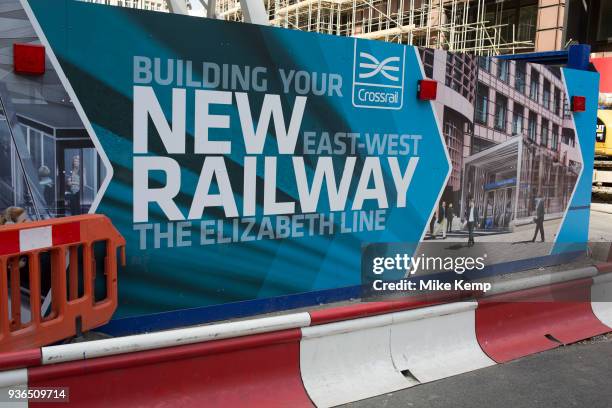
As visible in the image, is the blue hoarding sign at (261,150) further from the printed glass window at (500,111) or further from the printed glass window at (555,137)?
the printed glass window at (555,137)

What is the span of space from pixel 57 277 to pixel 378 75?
3.12 meters

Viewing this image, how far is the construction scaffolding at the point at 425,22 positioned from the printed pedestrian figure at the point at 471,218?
21.3 m

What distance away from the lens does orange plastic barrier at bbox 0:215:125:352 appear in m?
3.35

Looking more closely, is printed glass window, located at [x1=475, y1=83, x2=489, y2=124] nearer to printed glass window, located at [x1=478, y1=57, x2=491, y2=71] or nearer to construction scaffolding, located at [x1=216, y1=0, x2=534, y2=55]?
printed glass window, located at [x1=478, y1=57, x2=491, y2=71]

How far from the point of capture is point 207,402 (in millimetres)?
3531

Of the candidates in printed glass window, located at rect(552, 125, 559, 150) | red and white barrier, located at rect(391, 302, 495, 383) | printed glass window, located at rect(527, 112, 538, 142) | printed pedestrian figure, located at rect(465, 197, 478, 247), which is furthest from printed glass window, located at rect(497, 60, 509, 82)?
red and white barrier, located at rect(391, 302, 495, 383)

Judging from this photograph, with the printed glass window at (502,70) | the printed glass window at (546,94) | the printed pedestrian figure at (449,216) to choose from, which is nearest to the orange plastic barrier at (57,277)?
the printed pedestrian figure at (449,216)

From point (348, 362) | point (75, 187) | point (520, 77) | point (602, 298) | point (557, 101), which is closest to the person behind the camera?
point (75, 187)

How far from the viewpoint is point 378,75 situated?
16.9 feet

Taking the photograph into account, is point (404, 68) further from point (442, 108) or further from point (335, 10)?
point (335, 10)

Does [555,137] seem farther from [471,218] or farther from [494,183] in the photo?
[471,218]

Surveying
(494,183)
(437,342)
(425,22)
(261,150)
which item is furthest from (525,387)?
(425,22)

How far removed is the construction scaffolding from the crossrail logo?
21.2 meters

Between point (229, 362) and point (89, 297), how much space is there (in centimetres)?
105
